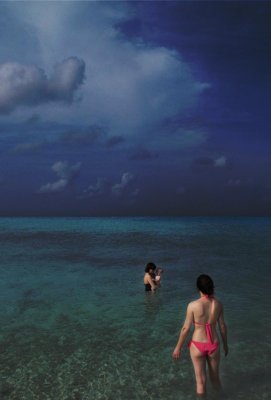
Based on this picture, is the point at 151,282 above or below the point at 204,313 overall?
below

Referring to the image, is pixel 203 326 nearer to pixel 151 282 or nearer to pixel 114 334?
pixel 114 334

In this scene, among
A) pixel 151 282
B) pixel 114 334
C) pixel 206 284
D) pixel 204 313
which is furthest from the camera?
pixel 151 282

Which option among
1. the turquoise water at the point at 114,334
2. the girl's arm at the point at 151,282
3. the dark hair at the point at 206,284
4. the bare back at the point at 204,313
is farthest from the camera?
the girl's arm at the point at 151,282

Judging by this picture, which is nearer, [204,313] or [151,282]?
[204,313]

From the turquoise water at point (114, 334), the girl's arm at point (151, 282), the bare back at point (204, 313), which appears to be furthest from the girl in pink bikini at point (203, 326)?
the girl's arm at point (151, 282)

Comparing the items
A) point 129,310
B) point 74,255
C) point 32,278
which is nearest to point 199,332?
point 129,310

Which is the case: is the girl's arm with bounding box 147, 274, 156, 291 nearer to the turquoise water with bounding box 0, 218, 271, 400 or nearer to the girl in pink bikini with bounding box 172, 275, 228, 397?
the turquoise water with bounding box 0, 218, 271, 400

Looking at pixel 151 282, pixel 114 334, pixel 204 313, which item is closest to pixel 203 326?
pixel 204 313

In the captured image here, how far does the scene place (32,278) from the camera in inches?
707

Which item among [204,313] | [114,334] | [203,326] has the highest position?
[204,313]

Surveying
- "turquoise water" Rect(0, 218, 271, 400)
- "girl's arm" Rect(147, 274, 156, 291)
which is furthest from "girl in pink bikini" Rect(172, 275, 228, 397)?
"girl's arm" Rect(147, 274, 156, 291)

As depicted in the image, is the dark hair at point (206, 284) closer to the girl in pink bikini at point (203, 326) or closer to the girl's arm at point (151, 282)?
the girl in pink bikini at point (203, 326)

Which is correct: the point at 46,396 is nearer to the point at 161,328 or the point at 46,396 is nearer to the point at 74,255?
the point at 161,328

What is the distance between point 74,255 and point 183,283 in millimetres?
13038
